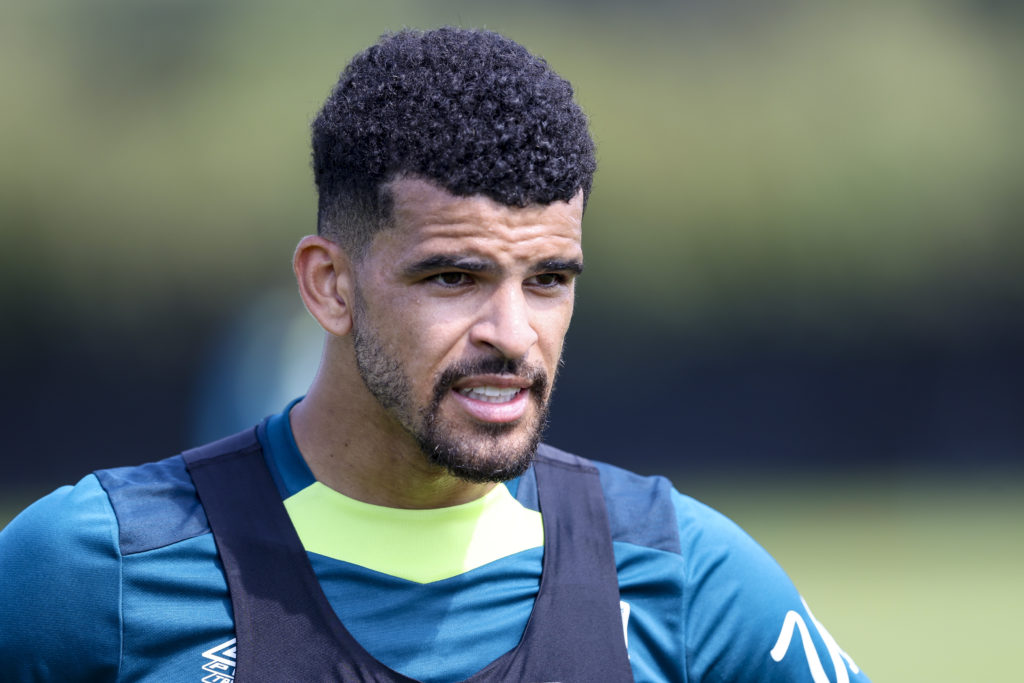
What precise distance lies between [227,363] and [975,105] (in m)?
5.64

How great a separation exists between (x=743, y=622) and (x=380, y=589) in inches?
26.7

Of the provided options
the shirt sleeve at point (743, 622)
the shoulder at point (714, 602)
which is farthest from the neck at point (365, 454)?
the shirt sleeve at point (743, 622)

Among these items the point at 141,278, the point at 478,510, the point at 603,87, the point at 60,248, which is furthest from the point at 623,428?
the point at 478,510

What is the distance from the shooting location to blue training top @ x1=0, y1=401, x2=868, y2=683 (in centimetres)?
193

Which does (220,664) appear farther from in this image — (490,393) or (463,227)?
(463,227)

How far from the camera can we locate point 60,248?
7.61 meters

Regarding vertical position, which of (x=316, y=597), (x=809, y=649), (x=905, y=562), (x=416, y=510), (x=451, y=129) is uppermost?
(x=451, y=129)

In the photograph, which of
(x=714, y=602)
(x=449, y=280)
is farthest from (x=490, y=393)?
(x=714, y=602)

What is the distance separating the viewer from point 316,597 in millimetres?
2012

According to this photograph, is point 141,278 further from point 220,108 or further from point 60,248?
point 220,108

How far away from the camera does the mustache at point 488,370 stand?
6.52ft

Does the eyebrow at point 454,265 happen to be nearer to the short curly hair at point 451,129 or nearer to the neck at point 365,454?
the short curly hair at point 451,129

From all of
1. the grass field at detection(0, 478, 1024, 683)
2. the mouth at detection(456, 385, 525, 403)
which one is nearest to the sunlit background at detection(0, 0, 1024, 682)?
the grass field at detection(0, 478, 1024, 683)

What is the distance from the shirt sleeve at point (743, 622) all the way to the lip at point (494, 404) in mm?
459
